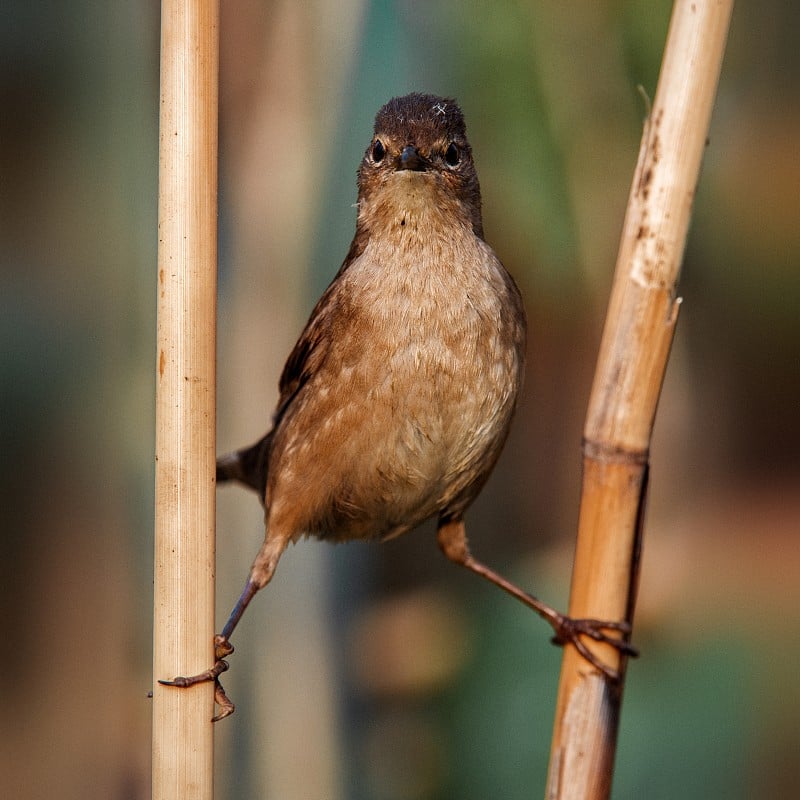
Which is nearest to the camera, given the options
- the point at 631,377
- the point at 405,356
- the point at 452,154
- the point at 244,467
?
the point at 631,377

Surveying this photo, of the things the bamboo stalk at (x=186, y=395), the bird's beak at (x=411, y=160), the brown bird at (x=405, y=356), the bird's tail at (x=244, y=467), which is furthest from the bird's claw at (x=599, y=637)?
the bird's tail at (x=244, y=467)

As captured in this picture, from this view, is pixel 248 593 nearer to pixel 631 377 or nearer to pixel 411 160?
pixel 411 160

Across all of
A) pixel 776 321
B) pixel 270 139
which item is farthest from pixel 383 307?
pixel 776 321

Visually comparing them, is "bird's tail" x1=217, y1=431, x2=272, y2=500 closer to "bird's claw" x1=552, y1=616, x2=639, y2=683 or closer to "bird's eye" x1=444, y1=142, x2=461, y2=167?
"bird's eye" x1=444, y1=142, x2=461, y2=167

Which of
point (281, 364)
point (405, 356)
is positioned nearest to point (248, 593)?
point (405, 356)

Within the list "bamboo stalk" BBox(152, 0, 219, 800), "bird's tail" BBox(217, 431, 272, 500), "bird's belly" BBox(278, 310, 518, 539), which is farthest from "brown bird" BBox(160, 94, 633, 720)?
"bamboo stalk" BBox(152, 0, 219, 800)
